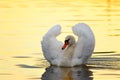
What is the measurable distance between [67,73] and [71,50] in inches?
53.4

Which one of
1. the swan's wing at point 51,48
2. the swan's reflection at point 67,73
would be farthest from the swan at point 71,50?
the swan's reflection at point 67,73

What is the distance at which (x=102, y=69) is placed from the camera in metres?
17.5

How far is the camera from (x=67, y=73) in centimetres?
1747

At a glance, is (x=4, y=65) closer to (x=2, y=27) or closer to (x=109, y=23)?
(x=2, y=27)

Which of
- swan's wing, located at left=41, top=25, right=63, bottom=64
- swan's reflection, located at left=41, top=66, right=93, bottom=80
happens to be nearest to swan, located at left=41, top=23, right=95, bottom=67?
swan's wing, located at left=41, top=25, right=63, bottom=64

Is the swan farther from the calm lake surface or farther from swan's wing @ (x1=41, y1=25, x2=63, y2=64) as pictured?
the calm lake surface

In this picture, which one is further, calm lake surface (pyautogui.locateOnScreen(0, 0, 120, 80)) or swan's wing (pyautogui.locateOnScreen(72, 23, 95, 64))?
swan's wing (pyautogui.locateOnScreen(72, 23, 95, 64))

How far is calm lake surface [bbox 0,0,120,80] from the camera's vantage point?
56.3 ft

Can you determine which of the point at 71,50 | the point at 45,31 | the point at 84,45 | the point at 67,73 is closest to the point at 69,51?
the point at 71,50

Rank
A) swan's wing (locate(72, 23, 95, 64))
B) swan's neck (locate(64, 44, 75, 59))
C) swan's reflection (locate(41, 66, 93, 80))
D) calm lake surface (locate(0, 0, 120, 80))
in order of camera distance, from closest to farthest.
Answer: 1. swan's reflection (locate(41, 66, 93, 80))
2. calm lake surface (locate(0, 0, 120, 80))
3. swan's wing (locate(72, 23, 95, 64))
4. swan's neck (locate(64, 44, 75, 59))

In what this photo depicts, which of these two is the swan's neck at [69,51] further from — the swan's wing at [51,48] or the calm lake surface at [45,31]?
the calm lake surface at [45,31]

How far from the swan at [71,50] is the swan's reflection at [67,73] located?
24cm

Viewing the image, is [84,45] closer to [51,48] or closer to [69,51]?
[69,51]

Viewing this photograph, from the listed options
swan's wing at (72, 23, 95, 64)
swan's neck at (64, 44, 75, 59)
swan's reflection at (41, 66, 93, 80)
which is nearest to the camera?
swan's reflection at (41, 66, 93, 80)
